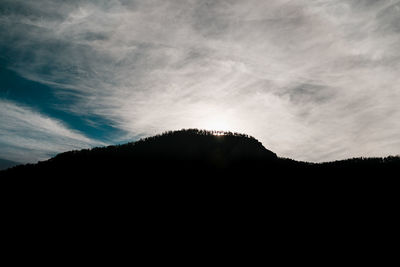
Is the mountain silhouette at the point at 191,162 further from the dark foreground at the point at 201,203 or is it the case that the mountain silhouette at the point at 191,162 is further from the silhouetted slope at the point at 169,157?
the dark foreground at the point at 201,203

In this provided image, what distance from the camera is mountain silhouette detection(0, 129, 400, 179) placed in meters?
34.0

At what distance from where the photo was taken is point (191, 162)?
118ft

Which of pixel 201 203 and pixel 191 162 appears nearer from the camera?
pixel 201 203

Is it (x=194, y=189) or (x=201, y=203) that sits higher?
(x=194, y=189)

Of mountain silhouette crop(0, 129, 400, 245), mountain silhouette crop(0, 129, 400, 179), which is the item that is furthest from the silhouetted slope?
mountain silhouette crop(0, 129, 400, 245)

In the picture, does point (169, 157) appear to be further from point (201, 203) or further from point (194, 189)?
point (201, 203)

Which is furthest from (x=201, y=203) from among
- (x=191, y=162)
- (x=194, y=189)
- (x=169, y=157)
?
(x=169, y=157)

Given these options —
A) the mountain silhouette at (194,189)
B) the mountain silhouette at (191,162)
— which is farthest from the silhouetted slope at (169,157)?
the mountain silhouette at (194,189)

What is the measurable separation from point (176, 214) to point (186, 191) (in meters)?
3.93

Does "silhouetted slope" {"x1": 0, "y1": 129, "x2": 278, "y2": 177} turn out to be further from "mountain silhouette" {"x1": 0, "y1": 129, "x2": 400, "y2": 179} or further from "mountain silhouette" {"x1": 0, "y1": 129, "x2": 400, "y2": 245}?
"mountain silhouette" {"x1": 0, "y1": 129, "x2": 400, "y2": 245}

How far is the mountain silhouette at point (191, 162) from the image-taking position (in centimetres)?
3397

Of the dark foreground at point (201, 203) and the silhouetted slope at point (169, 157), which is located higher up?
the silhouetted slope at point (169, 157)

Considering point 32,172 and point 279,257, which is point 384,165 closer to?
point 279,257

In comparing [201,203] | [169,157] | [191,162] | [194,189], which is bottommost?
[201,203]
